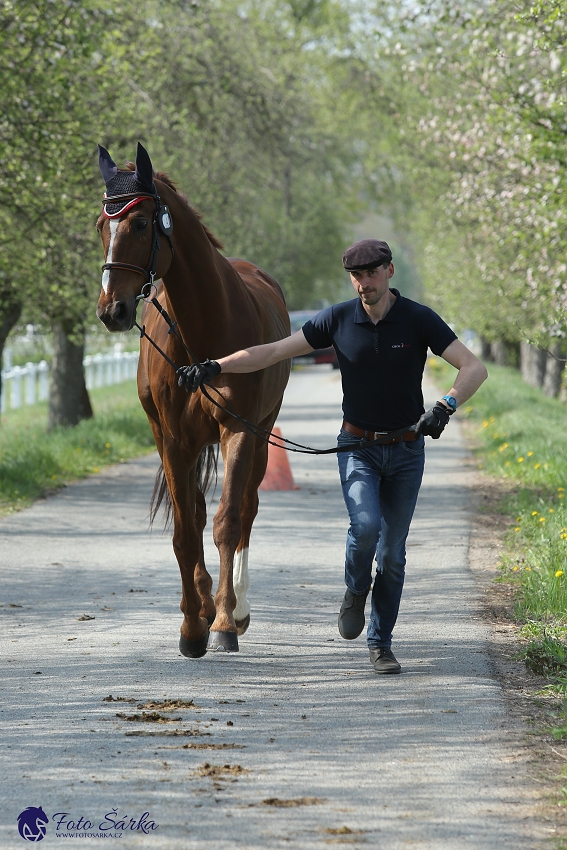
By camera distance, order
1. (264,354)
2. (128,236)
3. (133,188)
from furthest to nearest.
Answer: (264,354) → (133,188) → (128,236)

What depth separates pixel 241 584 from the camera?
6.87 meters

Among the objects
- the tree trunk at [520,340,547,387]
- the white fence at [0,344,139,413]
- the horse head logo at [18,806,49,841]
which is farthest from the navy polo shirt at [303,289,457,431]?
the tree trunk at [520,340,547,387]

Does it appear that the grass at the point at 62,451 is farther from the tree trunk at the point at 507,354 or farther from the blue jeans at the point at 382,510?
the tree trunk at the point at 507,354

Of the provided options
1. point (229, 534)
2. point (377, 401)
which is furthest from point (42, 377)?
point (377, 401)

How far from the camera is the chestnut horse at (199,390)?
586 cm

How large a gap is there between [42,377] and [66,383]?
11.7 metres

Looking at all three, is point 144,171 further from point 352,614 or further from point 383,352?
point 352,614

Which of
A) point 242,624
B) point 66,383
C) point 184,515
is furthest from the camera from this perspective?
point 66,383

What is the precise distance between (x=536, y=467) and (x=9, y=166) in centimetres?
671

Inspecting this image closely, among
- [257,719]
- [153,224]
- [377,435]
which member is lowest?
[257,719]

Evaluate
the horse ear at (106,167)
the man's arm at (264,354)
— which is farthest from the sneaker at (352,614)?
the horse ear at (106,167)

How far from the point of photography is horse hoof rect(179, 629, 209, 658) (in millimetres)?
6238

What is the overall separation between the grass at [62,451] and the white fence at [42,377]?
4.41 metres

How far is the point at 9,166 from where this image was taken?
12.8m
